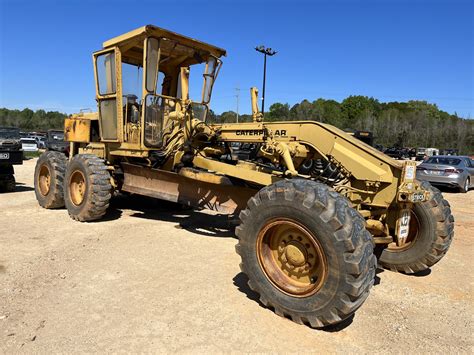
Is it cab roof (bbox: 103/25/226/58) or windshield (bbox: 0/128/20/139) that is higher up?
cab roof (bbox: 103/25/226/58)

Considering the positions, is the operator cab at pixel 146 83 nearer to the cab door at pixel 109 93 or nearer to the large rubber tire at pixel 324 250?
the cab door at pixel 109 93

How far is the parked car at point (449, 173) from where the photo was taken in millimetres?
15617

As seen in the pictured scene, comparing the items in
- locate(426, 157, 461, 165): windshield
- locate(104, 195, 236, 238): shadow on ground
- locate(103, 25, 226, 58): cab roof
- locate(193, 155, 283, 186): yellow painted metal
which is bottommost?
locate(104, 195, 236, 238): shadow on ground

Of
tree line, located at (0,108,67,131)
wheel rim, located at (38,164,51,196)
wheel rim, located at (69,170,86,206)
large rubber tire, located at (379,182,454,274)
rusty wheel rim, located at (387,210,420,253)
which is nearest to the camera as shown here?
large rubber tire, located at (379,182,454,274)

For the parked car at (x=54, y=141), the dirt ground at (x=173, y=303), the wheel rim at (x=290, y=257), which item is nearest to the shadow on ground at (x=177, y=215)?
the dirt ground at (x=173, y=303)

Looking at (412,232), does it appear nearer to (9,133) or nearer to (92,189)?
(92,189)

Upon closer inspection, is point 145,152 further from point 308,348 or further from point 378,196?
point 308,348

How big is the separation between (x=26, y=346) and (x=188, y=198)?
3699 mm

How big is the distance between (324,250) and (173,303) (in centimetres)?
163

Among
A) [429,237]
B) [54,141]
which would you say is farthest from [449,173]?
[54,141]

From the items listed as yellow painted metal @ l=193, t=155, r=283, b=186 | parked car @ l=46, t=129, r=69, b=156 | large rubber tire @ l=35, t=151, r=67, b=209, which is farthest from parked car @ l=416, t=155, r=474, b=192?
parked car @ l=46, t=129, r=69, b=156

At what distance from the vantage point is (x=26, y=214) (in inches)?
315

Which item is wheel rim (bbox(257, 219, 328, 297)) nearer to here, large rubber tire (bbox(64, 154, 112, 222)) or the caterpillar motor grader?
the caterpillar motor grader

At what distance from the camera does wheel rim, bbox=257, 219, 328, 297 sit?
3.65m
